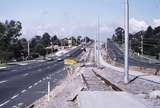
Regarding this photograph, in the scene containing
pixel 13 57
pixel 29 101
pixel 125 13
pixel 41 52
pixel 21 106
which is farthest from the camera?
pixel 41 52

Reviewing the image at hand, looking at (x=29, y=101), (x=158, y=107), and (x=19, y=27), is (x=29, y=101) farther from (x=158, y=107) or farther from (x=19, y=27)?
(x=19, y=27)

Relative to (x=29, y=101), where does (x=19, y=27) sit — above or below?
above

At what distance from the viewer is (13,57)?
148375mm

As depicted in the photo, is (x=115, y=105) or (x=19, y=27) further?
(x=19, y=27)

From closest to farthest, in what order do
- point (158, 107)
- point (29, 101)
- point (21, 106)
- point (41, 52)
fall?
point (158, 107) → point (21, 106) → point (29, 101) → point (41, 52)

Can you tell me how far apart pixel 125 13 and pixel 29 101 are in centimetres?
1084

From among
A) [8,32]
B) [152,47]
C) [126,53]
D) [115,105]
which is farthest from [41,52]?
[115,105]

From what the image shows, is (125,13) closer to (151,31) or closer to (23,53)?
(23,53)

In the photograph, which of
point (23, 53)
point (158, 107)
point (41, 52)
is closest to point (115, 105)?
point (158, 107)

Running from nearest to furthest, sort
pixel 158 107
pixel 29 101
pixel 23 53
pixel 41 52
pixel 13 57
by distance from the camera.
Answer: pixel 158 107 → pixel 29 101 → pixel 13 57 → pixel 23 53 → pixel 41 52

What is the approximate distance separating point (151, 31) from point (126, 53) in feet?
507

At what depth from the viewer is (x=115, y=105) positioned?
16.0m

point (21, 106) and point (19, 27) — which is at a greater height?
A: point (19, 27)

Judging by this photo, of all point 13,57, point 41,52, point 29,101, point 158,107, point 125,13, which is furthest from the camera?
point 41,52
